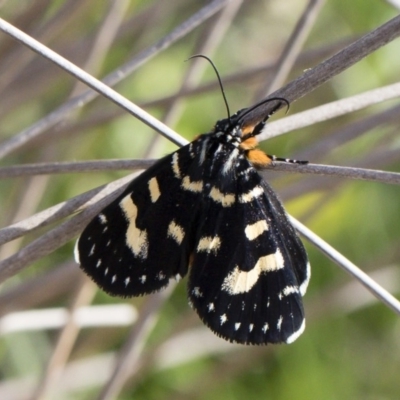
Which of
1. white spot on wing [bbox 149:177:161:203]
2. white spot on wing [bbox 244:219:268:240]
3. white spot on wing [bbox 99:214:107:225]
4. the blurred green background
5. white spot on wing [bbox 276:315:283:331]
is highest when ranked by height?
the blurred green background

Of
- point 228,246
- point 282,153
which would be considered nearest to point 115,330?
point 282,153

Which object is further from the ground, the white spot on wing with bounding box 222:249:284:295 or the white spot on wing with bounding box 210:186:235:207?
the white spot on wing with bounding box 210:186:235:207

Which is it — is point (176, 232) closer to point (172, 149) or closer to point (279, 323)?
point (279, 323)

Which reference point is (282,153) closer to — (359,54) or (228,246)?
(228,246)

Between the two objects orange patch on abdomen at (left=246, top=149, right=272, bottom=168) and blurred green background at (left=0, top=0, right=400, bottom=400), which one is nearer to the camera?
orange patch on abdomen at (left=246, top=149, right=272, bottom=168)

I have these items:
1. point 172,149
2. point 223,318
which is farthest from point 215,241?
point 172,149

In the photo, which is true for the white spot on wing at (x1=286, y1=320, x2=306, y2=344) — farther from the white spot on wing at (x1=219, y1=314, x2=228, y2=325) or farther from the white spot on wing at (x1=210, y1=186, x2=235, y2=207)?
the white spot on wing at (x1=210, y1=186, x2=235, y2=207)

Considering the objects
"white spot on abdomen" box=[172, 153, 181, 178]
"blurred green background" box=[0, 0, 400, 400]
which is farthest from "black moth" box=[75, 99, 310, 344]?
"blurred green background" box=[0, 0, 400, 400]

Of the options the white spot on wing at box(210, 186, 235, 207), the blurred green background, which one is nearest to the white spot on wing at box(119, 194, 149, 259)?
the white spot on wing at box(210, 186, 235, 207)
